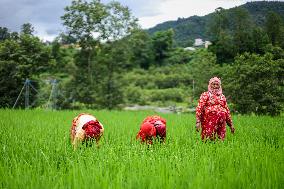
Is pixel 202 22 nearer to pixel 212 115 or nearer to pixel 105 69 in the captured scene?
pixel 105 69

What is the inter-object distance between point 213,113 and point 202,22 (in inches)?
2197

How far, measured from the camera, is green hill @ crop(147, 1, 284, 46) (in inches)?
1278

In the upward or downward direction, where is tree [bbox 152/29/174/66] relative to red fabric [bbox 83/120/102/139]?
upward

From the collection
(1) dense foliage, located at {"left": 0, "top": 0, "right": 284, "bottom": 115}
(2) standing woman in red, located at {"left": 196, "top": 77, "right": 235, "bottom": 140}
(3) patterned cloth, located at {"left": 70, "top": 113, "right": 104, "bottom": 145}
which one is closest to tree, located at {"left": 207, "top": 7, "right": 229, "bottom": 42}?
(1) dense foliage, located at {"left": 0, "top": 0, "right": 284, "bottom": 115}

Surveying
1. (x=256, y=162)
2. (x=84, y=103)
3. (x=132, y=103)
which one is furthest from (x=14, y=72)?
(x=256, y=162)

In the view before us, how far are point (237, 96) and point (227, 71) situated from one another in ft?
5.22

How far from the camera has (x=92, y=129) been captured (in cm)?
466

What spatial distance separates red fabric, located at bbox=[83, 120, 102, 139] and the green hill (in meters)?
29.6

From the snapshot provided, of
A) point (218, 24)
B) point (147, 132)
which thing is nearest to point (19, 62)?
point (147, 132)

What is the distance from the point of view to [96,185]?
251 centimetres

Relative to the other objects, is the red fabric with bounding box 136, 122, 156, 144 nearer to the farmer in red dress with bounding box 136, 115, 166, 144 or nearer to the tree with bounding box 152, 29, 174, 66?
the farmer in red dress with bounding box 136, 115, 166, 144

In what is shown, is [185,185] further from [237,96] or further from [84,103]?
[84,103]

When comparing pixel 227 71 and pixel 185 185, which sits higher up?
pixel 227 71

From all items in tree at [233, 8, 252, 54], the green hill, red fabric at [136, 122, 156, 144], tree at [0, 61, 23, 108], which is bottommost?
red fabric at [136, 122, 156, 144]
